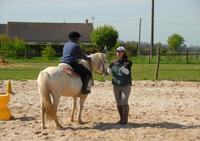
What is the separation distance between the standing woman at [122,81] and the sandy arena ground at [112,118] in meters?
0.32

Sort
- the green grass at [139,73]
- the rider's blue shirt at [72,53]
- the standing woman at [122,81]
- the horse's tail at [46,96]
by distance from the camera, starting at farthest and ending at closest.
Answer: the green grass at [139,73] < the standing woman at [122,81] < the rider's blue shirt at [72,53] < the horse's tail at [46,96]

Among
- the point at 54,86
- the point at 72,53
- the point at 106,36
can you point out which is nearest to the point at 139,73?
the point at 72,53

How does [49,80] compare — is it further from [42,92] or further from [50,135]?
[50,135]

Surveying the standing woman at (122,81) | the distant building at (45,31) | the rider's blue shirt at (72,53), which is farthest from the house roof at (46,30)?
the rider's blue shirt at (72,53)

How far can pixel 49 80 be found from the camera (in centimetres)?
801

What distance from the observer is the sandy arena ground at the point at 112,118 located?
751cm

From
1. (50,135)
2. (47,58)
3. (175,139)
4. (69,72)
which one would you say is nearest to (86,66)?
(69,72)

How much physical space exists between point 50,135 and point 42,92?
2.92 ft

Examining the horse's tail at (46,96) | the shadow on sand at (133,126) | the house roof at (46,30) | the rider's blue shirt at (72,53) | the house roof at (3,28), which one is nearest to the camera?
the horse's tail at (46,96)

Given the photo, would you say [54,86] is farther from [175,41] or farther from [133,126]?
[175,41]

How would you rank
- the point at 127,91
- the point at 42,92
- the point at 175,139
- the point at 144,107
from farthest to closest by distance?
the point at 144,107
the point at 127,91
the point at 42,92
the point at 175,139

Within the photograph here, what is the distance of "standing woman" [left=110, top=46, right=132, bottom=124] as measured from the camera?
28.8 ft

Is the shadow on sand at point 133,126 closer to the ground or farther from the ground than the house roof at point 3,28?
closer to the ground

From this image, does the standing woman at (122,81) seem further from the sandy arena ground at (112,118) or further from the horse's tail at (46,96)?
the horse's tail at (46,96)
